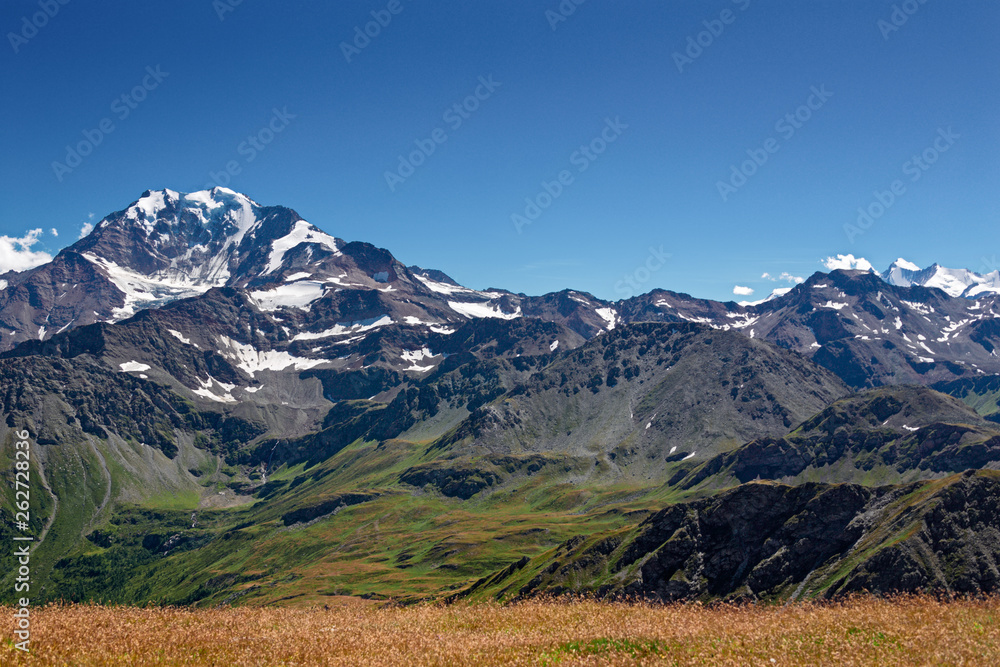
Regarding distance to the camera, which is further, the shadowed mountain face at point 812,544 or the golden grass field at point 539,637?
the shadowed mountain face at point 812,544

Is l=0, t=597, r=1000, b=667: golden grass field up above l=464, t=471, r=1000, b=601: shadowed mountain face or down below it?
above

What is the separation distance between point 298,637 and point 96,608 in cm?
941

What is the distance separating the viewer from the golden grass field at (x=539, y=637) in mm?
18953

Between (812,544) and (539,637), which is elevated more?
(539,637)

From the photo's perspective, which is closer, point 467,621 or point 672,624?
point 672,624

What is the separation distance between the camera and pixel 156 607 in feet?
91.9

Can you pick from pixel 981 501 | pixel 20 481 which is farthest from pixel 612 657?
pixel 981 501

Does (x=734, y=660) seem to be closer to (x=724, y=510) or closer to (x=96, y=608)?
(x=96, y=608)

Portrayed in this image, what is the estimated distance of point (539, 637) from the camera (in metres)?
22.8

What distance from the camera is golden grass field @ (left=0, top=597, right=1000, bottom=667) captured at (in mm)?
18953

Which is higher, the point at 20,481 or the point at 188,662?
the point at 20,481

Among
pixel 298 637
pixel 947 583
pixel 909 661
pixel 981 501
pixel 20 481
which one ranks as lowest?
pixel 947 583

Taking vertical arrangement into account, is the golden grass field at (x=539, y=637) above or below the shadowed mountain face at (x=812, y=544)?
above

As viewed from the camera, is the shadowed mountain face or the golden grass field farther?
the shadowed mountain face
